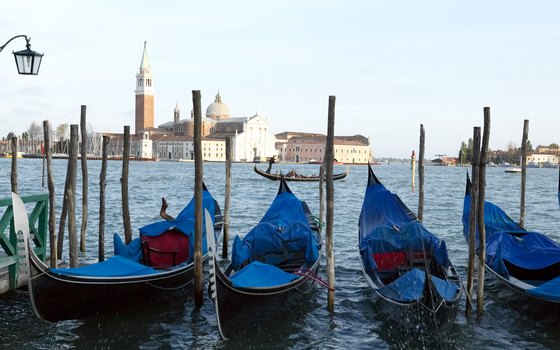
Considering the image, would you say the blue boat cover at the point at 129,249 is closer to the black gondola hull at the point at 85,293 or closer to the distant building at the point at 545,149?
the black gondola hull at the point at 85,293

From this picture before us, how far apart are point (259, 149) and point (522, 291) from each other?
7552cm

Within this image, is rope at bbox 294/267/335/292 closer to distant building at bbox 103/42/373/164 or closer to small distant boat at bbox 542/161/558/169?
distant building at bbox 103/42/373/164

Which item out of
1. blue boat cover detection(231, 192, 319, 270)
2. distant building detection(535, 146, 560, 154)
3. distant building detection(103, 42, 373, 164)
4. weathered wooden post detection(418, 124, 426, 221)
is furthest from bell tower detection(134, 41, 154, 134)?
blue boat cover detection(231, 192, 319, 270)

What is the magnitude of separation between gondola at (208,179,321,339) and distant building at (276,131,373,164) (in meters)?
76.5

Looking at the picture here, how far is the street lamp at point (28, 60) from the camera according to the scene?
5191 millimetres

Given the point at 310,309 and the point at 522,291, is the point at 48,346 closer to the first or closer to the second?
the point at 310,309

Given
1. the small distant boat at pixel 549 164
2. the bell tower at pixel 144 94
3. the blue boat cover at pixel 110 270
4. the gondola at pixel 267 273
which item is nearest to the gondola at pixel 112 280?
the blue boat cover at pixel 110 270

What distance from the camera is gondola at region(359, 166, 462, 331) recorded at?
5184 millimetres

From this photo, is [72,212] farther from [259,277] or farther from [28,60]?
[259,277]

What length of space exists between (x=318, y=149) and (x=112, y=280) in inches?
3171

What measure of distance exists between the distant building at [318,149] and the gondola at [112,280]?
77173 millimetres

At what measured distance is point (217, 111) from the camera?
8444cm

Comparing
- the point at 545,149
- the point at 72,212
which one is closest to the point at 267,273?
the point at 72,212

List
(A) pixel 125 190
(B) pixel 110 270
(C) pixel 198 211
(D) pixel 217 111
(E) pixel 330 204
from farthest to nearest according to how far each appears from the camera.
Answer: (D) pixel 217 111
(A) pixel 125 190
(E) pixel 330 204
(C) pixel 198 211
(B) pixel 110 270
